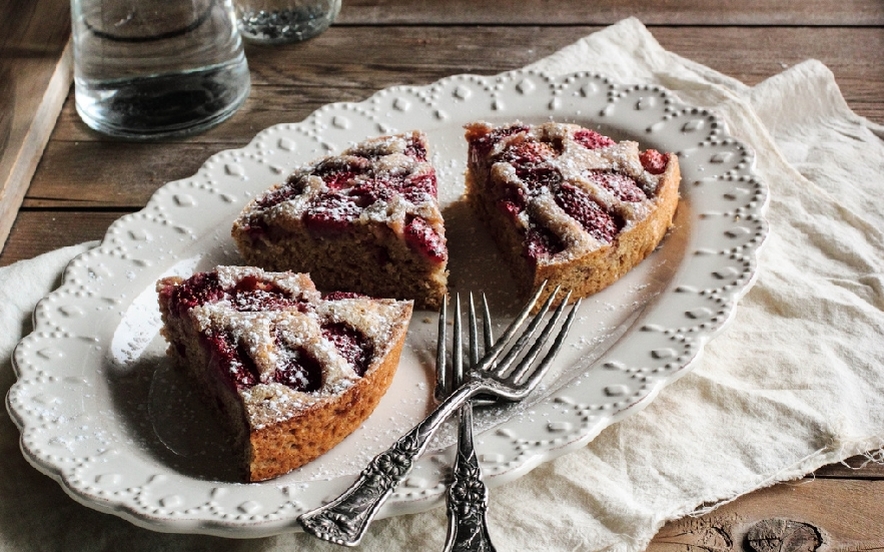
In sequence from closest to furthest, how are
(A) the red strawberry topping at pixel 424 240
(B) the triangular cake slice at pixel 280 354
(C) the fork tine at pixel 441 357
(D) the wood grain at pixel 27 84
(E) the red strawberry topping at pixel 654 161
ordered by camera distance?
(B) the triangular cake slice at pixel 280 354 < (C) the fork tine at pixel 441 357 < (A) the red strawberry topping at pixel 424 240 < (E) the red strawberry topping at pixel 654 161 < (D) the wood grain at pixel 27 84

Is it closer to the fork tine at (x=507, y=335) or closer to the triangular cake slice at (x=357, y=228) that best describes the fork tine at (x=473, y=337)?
the fork tine at (x=507, y=335)

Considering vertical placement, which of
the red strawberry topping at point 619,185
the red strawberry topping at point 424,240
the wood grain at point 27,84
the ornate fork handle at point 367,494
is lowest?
the wood grain at point 27,84

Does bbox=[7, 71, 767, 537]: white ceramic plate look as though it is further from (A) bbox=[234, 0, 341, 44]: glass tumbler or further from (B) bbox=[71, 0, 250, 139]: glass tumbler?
(A) bbox=[234, 0, 341, 44]: glass tumbler

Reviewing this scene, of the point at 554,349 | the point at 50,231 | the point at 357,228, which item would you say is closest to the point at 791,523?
the point at 554,349

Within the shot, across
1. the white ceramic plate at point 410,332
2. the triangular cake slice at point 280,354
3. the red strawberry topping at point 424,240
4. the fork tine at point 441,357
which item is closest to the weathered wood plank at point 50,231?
the white ceramic plate at point 410,332

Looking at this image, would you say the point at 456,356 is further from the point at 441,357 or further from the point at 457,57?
the point at 457,57

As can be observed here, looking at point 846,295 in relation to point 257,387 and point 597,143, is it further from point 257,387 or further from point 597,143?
point 257,387

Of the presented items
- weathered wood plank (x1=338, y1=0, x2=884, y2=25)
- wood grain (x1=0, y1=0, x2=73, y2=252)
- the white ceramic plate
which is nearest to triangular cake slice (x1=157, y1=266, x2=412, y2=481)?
the white ceramic plate
